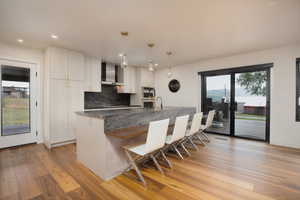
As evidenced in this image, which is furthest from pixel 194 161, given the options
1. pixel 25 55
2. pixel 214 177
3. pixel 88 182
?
pixel 25 55

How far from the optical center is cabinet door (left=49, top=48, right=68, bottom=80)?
3.37m

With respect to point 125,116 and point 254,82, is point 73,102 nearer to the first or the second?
point 125,116

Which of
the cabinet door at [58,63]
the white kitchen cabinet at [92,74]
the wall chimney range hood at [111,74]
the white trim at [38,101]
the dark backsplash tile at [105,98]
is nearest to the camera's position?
the cabinet door at [58,63]

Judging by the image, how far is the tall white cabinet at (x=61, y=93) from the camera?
3.37m

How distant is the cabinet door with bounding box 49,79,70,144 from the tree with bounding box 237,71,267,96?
494cm

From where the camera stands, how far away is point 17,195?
5.72ft

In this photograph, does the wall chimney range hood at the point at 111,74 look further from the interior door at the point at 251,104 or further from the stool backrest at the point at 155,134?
the interior door at the point at 251,104

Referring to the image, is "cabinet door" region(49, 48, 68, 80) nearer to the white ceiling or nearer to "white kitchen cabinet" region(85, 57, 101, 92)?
the white ceiling

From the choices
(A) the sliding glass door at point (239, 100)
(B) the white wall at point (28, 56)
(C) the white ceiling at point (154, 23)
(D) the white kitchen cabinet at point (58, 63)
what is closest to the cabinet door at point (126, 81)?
(C) the white ceiling at point (154, 23)

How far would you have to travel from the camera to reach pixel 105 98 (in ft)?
16.8

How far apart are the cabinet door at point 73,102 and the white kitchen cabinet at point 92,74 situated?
1.47 ft

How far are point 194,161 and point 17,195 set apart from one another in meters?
2.68

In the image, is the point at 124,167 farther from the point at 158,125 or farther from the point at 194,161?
the point at 194,161

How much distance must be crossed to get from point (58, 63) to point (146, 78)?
3.24 meters
